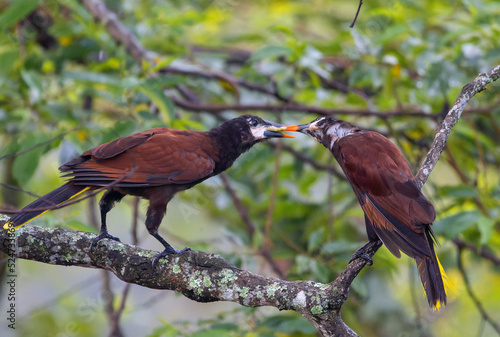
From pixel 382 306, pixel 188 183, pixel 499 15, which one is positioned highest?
pixel 499 15

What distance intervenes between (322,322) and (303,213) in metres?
2.48

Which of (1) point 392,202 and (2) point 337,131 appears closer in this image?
(1) point 392,202

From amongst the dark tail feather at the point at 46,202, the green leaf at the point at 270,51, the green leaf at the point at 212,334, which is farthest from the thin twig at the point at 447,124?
the dark tail feather at the point at 46,202

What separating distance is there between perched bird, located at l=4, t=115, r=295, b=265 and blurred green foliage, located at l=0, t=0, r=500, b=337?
0.32 m

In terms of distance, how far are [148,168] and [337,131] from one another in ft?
4.01

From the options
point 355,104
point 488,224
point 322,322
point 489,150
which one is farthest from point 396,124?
point 322,322

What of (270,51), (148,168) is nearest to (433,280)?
(148,168)

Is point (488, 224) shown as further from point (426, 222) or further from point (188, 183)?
→ point (188, 183)

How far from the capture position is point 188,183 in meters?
2.83

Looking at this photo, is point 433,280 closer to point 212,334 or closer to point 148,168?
point 212,334

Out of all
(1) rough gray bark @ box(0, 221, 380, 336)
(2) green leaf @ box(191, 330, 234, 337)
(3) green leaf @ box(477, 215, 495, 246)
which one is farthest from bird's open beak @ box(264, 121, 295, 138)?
(3) green leaf @ box(477, 215, 495, 246)

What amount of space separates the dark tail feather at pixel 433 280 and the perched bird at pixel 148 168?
1.12m

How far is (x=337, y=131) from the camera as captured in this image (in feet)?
11.1

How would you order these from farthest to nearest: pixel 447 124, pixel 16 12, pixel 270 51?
pixel 270 51 → pixel 16 12 → pixel 447 124
